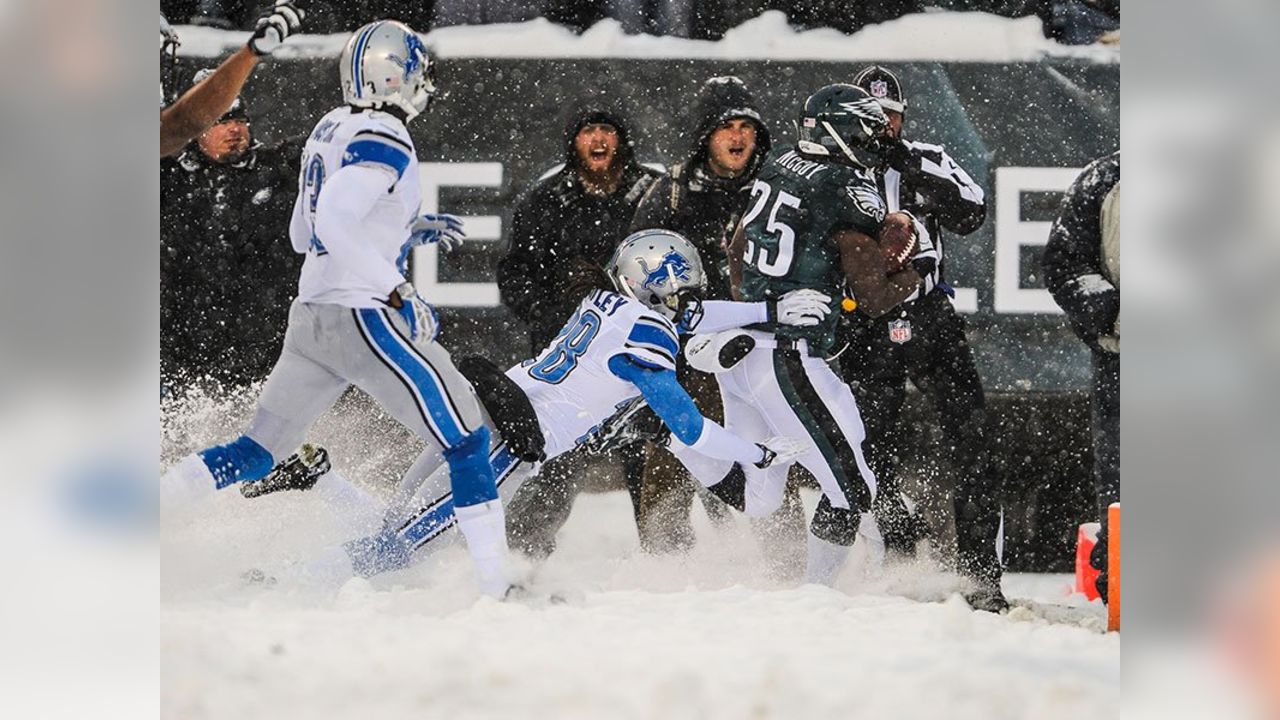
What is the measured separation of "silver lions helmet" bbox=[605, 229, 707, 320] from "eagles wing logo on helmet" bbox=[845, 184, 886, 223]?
1.65ft

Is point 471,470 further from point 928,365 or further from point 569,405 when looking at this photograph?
point 928,365

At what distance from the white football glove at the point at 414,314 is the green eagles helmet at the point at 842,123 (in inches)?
48.3

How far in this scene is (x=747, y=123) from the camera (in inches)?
160

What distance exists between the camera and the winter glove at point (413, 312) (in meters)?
3.82

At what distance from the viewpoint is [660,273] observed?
12.9 ft

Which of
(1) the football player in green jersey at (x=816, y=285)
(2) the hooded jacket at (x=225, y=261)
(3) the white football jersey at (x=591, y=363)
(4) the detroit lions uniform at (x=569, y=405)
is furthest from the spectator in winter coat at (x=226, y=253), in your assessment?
(1) the football player in green jersey at (x=816, y=285)

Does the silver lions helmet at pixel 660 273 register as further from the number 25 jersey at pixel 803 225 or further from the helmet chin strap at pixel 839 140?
the helmet chin strap at pixel 839 140

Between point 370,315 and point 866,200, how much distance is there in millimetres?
1495

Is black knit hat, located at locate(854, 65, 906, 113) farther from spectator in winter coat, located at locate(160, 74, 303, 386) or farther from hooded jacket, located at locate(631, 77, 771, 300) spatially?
spectator in winter coat, located at locate(160, 74, 303, 386)

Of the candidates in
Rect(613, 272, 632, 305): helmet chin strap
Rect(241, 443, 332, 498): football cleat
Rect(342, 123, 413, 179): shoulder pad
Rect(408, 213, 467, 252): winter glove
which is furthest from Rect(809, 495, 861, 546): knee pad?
Rect(342, 123, 413, 179): shoulder pad

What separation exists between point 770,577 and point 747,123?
1372mm

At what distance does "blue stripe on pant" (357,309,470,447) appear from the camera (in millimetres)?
3773

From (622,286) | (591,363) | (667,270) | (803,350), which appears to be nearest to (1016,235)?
(803,350)
